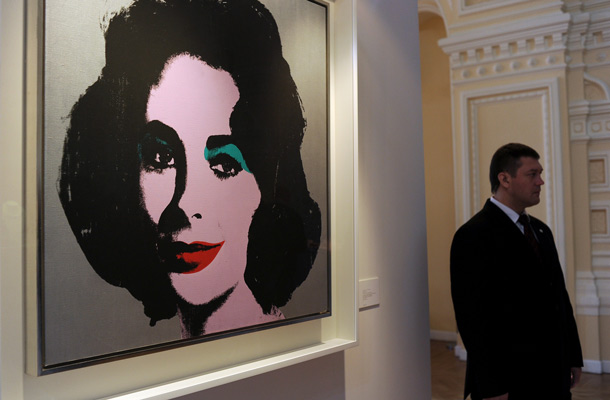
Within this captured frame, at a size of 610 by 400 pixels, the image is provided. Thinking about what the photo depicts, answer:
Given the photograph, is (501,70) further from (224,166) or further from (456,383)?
(224,166)

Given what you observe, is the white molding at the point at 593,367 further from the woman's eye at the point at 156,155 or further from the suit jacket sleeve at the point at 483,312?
the woman's eye at the point at 156,155

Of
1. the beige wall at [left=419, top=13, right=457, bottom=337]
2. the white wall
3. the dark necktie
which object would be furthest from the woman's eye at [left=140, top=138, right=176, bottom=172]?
the beige wall at [left=419, top=13, right=457, bottom=337]

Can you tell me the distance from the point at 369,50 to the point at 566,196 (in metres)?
3.52

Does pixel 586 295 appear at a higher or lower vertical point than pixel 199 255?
lower

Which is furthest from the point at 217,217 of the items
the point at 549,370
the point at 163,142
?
the point at 549,370

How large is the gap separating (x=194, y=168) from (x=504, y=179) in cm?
193

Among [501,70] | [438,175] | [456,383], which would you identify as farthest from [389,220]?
[438,175]

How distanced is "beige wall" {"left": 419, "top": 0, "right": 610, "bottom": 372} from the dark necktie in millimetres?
2528

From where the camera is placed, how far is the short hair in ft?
9.04

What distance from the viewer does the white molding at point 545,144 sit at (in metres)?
4.89

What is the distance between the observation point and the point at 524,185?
8.79 ft

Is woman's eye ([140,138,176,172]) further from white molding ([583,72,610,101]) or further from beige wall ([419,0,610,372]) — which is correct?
white molding ([583,72,610,101])

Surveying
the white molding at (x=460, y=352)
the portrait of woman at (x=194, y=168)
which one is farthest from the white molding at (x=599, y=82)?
the portrait of woman at (x=194, y=168)

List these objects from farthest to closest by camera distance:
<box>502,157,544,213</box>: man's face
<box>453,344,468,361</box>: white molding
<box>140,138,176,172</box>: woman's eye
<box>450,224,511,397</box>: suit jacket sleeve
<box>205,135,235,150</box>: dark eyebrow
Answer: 1. <box>453,344,468,361</box>: white molding
2. <box>502,157,544,213</box>: man's face
3. <box>450,224,511,397</box>: suit jacket sleeve
4. <box>205,135,235,150</box>: dark eyebrow
5. <box>140,138,176,172</box>: woman's eye
